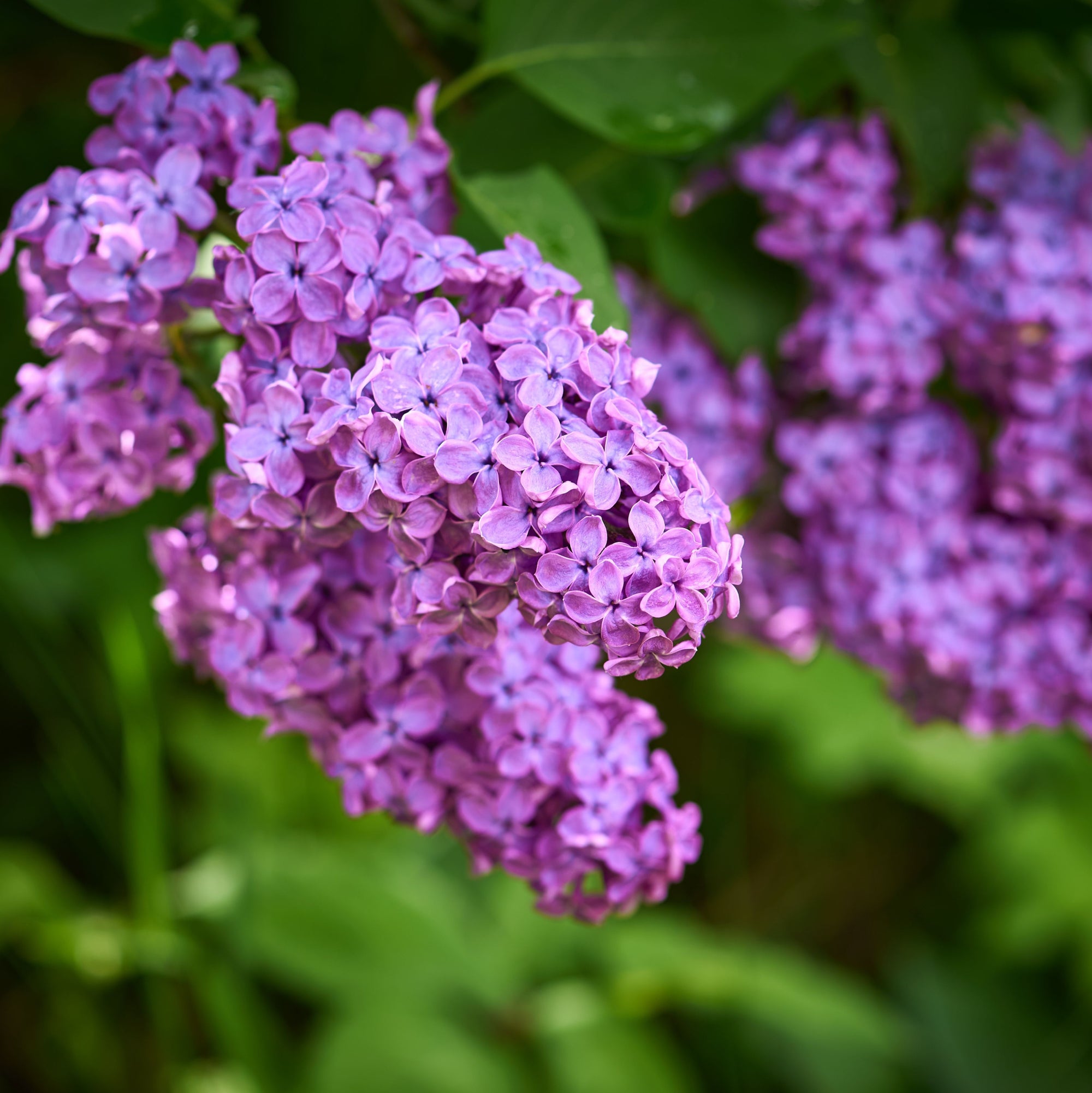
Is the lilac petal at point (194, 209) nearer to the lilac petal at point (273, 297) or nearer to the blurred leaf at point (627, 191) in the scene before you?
the lilac petal at point (273, 297)

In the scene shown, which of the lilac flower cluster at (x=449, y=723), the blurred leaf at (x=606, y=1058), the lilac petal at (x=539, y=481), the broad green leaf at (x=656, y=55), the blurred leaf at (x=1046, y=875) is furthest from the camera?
the blurred leaf at (x=1046, y=875)

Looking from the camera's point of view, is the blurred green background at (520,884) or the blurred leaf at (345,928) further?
the blurred leaf at (345,928)

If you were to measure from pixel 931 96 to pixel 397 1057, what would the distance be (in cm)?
113

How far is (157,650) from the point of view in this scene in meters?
1.39

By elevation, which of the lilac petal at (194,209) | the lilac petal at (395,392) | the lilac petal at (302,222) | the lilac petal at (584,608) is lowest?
the lilac petal at (584,608)

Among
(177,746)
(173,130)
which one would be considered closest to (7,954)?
(177,746)

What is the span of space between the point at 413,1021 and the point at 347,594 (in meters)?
1.00

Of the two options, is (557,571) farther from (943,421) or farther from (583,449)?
(943,421)

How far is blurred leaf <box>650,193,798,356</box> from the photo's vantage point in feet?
2.51

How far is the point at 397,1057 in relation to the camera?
1.34m

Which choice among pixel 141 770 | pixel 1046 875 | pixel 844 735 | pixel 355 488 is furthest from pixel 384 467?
pixel 1046 875

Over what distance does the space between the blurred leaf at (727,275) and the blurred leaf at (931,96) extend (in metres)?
0.11

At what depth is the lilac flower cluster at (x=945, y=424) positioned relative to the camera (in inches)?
28.7

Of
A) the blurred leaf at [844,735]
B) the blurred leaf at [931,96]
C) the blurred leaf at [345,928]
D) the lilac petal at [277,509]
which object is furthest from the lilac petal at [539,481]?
the blurred leaf at [844,735]
